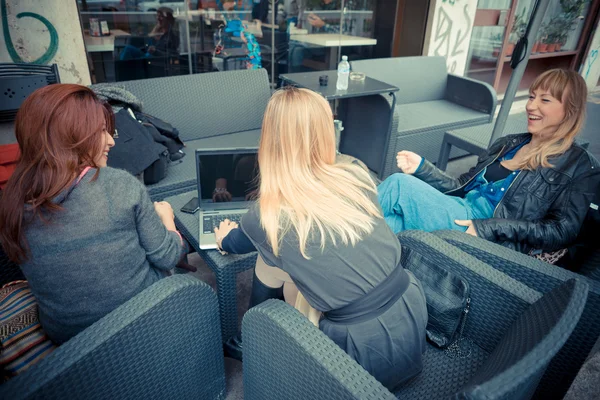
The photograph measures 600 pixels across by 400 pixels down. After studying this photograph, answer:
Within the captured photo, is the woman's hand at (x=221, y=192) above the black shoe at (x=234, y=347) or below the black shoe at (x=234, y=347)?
above

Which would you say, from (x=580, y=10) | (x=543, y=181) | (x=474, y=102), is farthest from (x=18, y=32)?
(x=580, y=10)

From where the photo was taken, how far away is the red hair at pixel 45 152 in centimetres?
108

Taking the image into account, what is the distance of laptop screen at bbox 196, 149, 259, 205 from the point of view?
1.79 meters

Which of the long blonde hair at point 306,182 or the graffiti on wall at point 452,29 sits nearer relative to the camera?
the long blonde hair at point 306,182

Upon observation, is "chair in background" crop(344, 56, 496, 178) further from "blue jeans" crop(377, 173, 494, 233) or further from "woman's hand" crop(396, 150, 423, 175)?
"blue jeans" crop(377, 173, 494, 233)

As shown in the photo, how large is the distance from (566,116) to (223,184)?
165 centimetres

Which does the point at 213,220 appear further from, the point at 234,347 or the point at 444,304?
the point at 444,304

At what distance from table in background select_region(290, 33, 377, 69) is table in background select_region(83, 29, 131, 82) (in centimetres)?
221

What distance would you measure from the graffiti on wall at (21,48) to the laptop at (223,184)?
8.02ft

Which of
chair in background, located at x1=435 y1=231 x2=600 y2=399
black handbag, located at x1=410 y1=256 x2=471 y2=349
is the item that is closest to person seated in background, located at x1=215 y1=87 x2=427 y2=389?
black handbag, located at x1=410 y1=256 x2=471 y2=349

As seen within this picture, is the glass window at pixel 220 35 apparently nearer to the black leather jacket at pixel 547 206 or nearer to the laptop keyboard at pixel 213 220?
the laptop keyboard at pixel 213 220

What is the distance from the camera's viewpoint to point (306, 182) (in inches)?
48.0

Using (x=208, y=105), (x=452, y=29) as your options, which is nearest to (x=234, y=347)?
(x=208, y=105)

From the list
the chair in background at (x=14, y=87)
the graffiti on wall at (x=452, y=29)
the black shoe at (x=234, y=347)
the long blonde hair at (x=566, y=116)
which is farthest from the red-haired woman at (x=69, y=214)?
the graffiti on wall at (x=452, y=29)
